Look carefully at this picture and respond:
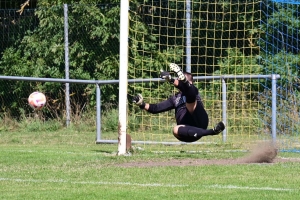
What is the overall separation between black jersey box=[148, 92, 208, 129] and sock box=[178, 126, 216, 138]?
0.93 ft

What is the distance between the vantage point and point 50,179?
424 inches

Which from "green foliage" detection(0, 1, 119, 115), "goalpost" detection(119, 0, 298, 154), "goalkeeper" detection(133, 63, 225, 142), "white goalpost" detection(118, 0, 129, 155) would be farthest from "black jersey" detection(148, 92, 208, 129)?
"green foliage" detection(0, 1, 119, 115)

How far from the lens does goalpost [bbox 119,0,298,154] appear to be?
15.9 metres

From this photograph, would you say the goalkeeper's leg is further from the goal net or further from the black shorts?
the goal net

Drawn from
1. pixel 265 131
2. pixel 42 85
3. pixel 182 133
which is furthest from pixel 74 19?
pixel 182 133

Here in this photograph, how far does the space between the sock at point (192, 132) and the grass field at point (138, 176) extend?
1.40ft

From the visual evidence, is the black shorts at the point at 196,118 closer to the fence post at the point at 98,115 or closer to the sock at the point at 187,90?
the sock at the point at 187,90

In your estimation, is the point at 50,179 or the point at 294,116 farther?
the point at 294,116

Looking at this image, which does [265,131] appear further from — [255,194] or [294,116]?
[255,194]

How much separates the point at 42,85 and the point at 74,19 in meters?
1.99

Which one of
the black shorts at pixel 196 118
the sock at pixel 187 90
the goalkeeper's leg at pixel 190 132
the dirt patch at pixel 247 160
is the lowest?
the dirt patch at pixel 247 160

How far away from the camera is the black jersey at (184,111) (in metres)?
13.4

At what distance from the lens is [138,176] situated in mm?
10969

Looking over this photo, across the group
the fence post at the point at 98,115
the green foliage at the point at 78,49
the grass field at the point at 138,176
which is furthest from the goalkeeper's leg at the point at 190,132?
the green foliage at the point at 78,49
